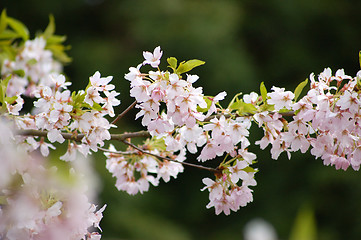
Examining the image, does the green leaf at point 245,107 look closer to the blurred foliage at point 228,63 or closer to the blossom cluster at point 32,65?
the blossom cluster at point 32,65

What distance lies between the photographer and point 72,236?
1.03 m

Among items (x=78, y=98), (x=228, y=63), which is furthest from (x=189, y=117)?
(x=228, y=63)

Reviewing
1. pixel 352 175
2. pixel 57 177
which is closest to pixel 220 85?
pixel 352 175

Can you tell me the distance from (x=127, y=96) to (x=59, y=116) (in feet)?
12.9

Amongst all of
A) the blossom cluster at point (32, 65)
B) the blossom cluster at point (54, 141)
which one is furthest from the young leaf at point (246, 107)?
the blossom cluster at point (32, 65)

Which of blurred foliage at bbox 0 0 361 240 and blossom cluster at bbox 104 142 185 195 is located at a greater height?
blossom cluster at bbox 104 142 185 195

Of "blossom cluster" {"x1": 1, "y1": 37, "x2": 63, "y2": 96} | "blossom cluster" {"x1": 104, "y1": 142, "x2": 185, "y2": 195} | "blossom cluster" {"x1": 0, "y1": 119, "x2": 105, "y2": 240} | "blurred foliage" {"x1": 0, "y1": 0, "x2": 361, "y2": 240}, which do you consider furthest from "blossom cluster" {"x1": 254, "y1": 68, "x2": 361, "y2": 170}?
"blurred foliage" {"x1": 0, "y1": 0, "x2": 361, "y2": 240}

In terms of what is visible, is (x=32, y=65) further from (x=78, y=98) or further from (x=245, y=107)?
(x=245, y=107)

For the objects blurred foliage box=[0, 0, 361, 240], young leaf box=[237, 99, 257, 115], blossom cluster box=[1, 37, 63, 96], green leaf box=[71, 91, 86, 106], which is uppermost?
young leaf box=[237, 99, 257, 115]

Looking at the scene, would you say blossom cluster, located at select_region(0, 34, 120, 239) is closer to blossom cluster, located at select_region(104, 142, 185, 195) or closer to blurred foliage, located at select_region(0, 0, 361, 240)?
blossom cluster, located at select_region(104, 142, 185, 195)

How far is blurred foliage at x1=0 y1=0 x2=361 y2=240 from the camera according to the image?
456cm

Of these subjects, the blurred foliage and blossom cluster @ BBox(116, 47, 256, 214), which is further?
the blurred foliage

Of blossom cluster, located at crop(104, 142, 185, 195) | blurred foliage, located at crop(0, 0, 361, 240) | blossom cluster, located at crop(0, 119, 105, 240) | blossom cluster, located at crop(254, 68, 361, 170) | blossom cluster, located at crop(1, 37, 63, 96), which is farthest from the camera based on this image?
blurred foliage, located at crop(0, 0, 361, 240)

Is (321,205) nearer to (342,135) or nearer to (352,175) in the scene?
(352,175)
